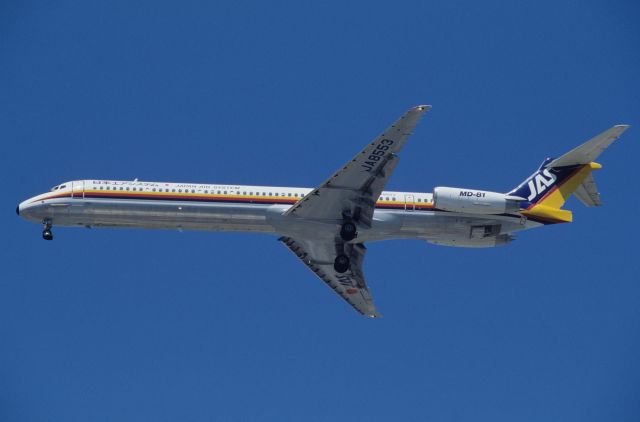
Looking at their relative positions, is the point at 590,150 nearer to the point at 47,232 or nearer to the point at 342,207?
Result: the point at 342,207

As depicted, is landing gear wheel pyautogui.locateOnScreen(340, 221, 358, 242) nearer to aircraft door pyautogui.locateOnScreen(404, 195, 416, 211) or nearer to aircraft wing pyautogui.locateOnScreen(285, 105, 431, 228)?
aircraft wing pyautogui.locateOnScreen(285, 105, 431, 228)

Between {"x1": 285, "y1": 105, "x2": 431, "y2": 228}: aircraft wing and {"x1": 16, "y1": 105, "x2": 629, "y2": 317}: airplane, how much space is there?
0.05 meters

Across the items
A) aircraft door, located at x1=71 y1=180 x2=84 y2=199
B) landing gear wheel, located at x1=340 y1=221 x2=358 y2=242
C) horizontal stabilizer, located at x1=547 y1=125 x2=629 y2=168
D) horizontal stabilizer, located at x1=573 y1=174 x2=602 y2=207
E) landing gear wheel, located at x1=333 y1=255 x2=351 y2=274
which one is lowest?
landing gear wheel, located at x1=333 y1=255 x2=351 y2=274

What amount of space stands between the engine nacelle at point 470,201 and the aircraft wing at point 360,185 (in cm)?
302

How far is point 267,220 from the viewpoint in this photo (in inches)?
2066

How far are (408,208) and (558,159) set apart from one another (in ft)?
25.9

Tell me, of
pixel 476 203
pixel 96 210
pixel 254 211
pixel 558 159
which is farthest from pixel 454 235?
pixel 96 210

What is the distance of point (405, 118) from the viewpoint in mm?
46906

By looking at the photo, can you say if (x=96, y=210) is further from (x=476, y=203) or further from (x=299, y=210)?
(x=476, y=203)

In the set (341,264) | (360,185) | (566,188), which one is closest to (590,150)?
(566,188)

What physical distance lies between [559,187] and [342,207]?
10.8 meters

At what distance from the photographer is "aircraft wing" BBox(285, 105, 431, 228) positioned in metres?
48.1

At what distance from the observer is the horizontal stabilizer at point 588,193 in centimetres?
5272

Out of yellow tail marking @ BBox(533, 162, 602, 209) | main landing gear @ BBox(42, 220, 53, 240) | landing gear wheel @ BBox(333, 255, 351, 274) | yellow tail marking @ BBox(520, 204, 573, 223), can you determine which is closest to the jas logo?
yellow tail marking @ BBox(533, 162, 602, 209)
